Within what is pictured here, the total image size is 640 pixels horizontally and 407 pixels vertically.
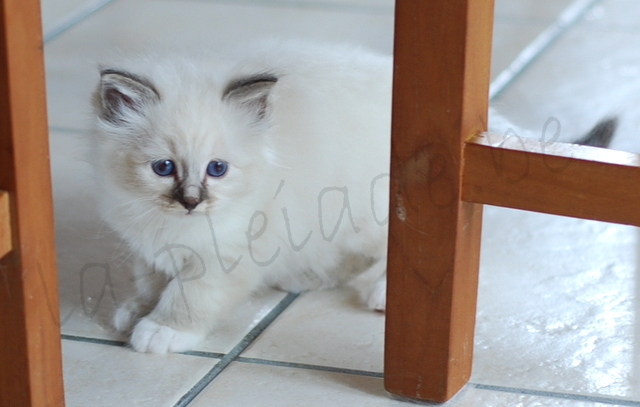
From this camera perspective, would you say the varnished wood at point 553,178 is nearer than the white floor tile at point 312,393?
Yes

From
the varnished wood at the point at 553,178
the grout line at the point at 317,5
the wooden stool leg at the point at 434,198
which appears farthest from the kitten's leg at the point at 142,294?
the grout line at the point at 317,5

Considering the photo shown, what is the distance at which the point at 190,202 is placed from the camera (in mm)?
1175

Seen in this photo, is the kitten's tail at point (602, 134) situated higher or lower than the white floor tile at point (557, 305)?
higher

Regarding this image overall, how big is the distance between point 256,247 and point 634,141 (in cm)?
98

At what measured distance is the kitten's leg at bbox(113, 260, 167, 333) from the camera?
135 centimetres

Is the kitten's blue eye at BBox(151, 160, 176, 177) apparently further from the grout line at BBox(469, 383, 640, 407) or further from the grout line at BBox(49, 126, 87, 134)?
the grout line at BBox(49, 126, 87, 134)

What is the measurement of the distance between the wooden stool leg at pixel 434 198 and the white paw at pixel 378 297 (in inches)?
10.0

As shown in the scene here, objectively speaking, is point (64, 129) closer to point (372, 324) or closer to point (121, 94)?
point (121, 94)

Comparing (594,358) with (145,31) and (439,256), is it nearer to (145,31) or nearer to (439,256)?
(439,256)

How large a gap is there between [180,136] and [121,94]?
12 centimetres

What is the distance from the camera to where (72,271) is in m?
1.50

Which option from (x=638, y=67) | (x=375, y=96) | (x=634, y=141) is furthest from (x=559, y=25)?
(x=375, y=96)

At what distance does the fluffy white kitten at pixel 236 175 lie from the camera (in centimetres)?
121

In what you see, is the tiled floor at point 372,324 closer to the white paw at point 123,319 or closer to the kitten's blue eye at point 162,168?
the white paw at point 123,319
